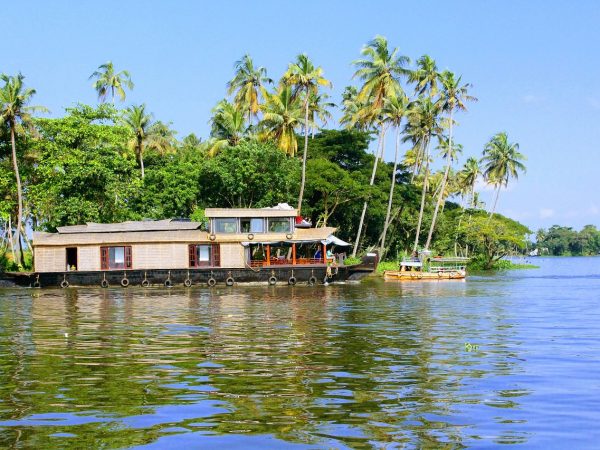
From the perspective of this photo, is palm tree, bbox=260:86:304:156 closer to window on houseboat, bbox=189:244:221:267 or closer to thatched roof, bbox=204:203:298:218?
thatched roof, bbox=204:203:298:218

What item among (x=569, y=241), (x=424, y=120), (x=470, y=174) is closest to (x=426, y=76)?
(x=424, y=120)

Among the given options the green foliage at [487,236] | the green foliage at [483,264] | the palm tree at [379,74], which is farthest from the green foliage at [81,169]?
the green foliage at [483,264]

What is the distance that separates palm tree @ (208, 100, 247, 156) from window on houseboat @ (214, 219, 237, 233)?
1089 centimetres

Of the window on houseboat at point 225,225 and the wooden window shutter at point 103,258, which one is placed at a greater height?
the window on houseboat at point 225,225

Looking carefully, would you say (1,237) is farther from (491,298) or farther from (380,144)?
(491,298)

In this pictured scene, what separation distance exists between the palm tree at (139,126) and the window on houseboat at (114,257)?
46.9 feet

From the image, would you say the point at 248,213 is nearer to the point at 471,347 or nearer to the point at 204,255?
the point at 204,255

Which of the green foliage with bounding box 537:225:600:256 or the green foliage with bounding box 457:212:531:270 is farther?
the green foliage with bounding box 537:225:600:256

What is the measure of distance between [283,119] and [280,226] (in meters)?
12.9

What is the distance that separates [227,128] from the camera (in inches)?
2048

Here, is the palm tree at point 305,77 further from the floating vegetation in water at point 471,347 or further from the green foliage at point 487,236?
the floating vegetation in water at point 471,347

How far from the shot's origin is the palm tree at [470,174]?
73875 millimetres

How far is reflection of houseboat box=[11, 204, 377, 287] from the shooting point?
1532 inches

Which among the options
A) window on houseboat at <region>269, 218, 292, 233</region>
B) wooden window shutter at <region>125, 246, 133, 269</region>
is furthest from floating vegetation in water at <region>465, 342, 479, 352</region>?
wooden window shutter at <region>125, 246, 133, 269</region>
